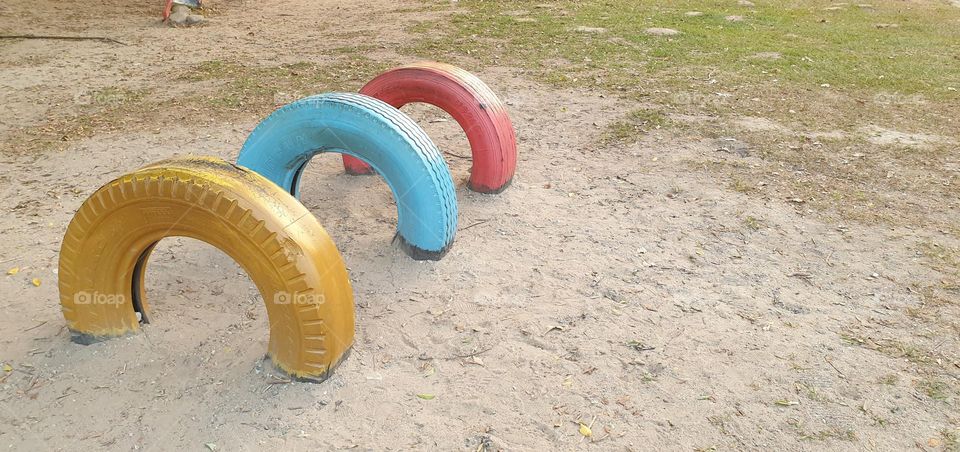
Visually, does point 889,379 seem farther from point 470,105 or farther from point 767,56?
point 767,56

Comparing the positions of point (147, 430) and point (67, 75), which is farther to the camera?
point (67, 75)

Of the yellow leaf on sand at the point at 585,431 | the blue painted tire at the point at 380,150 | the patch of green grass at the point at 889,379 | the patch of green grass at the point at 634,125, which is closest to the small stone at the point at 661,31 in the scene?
the patch of green grass at the point at 634,125

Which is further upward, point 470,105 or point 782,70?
point 470,105

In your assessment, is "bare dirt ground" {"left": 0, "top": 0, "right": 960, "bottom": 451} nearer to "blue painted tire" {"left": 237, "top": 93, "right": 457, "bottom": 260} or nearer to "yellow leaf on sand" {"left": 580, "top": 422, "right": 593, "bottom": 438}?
"yellow leaf on sand" {"left": 580, "top": 422, "right": 593, "bottom": 438}

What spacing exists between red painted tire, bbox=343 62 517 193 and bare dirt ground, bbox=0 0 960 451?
22 centimetres

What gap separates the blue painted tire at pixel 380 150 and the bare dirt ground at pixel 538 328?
24 centimetres

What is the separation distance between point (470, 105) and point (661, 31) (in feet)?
19.7

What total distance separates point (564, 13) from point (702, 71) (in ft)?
11.9

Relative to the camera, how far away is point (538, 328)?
3.72 m

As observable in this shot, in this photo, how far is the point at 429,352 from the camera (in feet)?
11.6

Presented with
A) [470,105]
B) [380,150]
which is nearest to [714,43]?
[470,105]

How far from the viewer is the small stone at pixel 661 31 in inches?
387

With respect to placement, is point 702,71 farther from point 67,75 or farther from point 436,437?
point 67,75

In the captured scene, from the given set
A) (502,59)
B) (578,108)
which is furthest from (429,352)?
(502,59)
